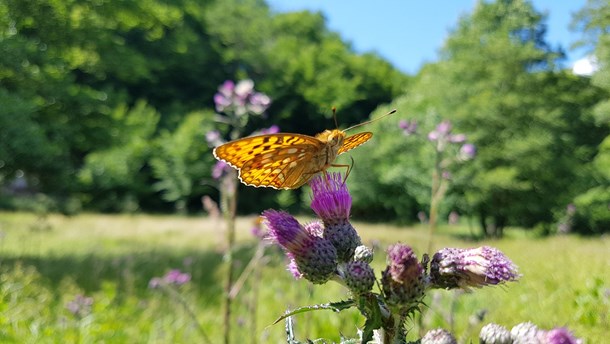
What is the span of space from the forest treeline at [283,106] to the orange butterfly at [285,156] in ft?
11.7

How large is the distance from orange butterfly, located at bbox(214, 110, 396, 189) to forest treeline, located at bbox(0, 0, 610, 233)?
3575 mm

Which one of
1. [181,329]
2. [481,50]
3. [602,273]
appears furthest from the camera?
[481,50]

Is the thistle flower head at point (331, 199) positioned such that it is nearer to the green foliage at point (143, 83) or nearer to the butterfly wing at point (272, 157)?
the butterfly wing at point (272, 157)

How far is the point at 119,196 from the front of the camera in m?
29.3

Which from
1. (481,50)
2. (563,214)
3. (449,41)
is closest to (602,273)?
(563,214)

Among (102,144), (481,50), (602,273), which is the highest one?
(481,50)

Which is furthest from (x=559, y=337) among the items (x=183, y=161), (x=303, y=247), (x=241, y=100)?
(x=183, y=161)

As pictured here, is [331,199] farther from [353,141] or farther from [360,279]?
[353,141]

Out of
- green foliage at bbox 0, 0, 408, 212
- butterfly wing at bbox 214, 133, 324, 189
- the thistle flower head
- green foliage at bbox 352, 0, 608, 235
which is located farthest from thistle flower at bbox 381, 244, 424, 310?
green foliage at bbox 352, 0, 608, 235

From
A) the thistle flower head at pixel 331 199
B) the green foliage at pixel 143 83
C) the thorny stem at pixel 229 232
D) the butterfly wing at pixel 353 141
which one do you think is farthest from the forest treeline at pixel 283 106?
the thistle flower head at pixel 331 199

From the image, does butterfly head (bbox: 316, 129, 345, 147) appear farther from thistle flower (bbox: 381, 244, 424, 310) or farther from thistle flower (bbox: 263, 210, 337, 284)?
thistle flower (bbox: 381, 244, 424, 310)

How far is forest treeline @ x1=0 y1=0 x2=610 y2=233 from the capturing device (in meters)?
9.91

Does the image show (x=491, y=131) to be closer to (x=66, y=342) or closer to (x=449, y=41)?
(x=449, y=41)

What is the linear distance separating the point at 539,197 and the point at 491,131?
11.5 ft
